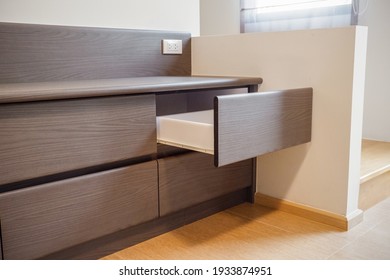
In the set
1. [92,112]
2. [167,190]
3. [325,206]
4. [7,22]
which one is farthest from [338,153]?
[7,22]

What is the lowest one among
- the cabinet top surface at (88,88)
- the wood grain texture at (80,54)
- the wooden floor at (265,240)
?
the wooden floor at (265,240)

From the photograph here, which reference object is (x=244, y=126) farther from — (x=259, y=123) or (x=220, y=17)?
(x=220, y=17)

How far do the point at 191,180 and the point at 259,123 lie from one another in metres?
0.38

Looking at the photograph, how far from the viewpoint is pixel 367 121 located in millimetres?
2561

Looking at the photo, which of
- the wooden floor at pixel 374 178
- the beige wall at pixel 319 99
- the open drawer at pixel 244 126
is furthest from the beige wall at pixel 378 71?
the open drawer at pixel 244 126

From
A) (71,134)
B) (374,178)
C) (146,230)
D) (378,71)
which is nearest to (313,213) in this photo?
(374,178)

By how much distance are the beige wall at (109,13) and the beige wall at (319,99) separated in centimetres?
37

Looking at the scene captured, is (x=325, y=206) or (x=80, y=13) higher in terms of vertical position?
(x=80, y=13)

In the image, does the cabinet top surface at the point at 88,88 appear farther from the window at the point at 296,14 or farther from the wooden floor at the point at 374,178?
the window at the point at 296,14

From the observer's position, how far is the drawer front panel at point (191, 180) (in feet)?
4.82

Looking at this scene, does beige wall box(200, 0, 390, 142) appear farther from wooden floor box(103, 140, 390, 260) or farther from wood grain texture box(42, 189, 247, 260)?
wood grain texture box(42, 189, 247, 260)

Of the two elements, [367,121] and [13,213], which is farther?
[367,121]

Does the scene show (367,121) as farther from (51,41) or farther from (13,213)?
(13,213)

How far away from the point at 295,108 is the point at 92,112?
2.47 feet
